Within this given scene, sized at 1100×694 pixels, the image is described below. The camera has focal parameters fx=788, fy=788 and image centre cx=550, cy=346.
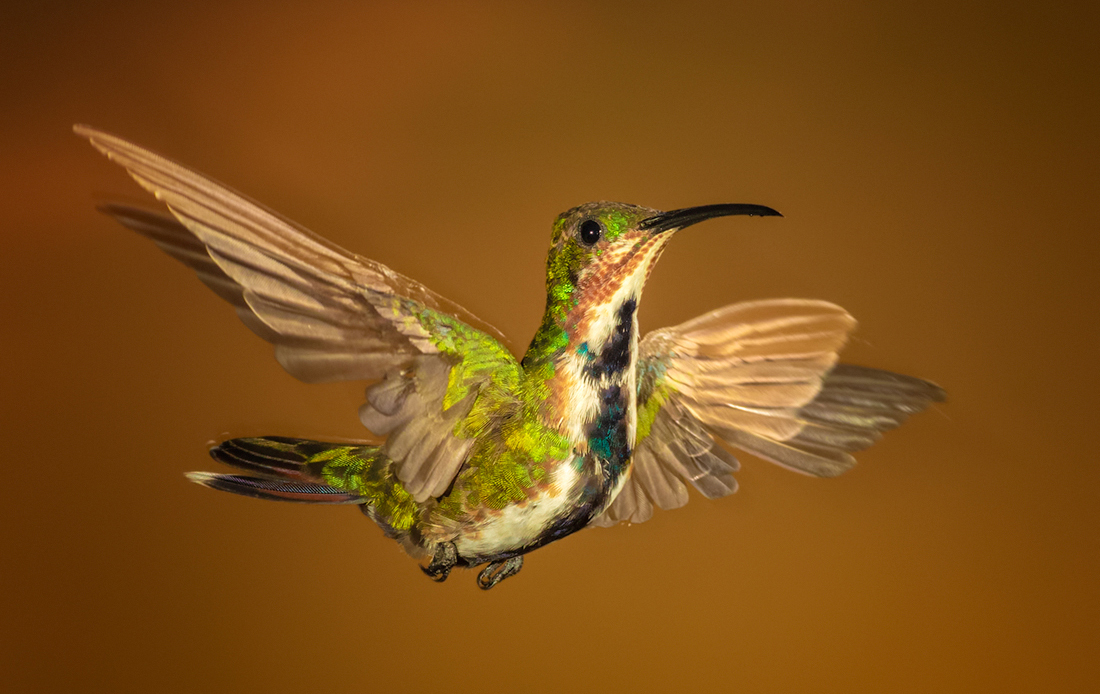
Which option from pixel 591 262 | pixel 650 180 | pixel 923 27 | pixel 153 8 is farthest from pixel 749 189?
pixel 153 8

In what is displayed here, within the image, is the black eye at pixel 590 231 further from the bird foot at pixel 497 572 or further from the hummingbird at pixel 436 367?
the bird foot at pixel 497 572

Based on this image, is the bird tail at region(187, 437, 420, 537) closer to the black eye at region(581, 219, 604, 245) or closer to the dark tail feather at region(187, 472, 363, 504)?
the dark tail feather at region(187, 472, 363, 504)

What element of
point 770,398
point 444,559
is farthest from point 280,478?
point 770,398

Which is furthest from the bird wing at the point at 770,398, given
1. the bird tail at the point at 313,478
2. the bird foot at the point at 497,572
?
the bird tail at the point at 313,478

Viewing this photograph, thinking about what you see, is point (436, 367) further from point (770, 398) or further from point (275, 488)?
point (770, 398)

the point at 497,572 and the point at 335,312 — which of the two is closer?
the point at 335,312

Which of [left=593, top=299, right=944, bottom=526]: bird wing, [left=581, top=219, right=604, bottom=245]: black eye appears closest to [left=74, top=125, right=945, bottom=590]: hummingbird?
[left=581, top=219, right=604, bottom=245]: black eye

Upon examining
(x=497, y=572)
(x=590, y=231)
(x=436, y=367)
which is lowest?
(x=497, y=572)

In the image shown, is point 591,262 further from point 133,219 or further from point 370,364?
point 133,219
